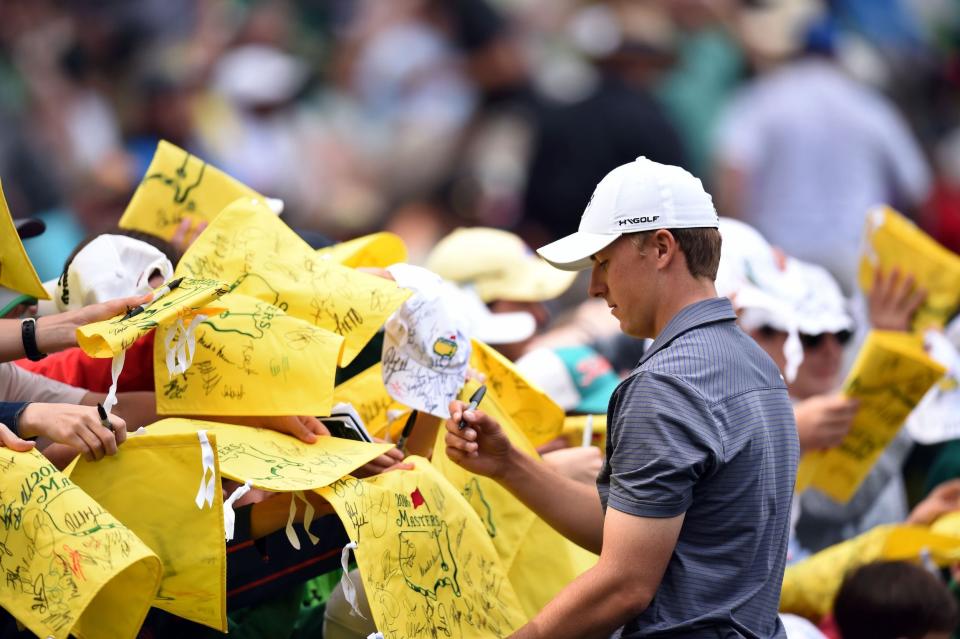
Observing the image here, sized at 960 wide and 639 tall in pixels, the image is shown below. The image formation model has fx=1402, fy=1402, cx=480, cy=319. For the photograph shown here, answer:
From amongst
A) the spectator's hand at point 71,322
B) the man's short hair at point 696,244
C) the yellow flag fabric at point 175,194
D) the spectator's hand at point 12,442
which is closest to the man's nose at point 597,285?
the man's short hair at point 696,244

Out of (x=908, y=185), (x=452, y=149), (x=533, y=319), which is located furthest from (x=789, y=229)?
(x=533, y=319)

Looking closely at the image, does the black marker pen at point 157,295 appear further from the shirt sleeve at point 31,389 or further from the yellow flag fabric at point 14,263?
the shirt sleeve at point 31,389

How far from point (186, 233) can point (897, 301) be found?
2409 mm

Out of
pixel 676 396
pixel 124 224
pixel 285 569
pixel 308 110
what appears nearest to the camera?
pixel 676 396

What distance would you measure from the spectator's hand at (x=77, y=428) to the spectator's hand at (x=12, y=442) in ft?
0.14

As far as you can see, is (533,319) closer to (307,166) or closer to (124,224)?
(124,224)

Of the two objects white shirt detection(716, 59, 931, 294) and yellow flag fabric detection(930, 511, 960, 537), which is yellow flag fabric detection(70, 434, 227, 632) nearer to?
yellow flag fabric detection(930, 511, 960, 537)

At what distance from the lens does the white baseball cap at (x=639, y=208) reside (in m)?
2.82

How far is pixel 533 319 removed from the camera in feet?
16.0

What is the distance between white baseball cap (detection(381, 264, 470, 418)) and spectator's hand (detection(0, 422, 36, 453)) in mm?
921

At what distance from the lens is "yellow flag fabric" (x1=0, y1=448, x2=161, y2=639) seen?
2.59 meters

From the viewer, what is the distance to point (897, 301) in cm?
478

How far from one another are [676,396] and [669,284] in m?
0.29

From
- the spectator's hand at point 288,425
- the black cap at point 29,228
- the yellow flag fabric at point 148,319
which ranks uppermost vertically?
the yellow flag fabric at point 148,319
